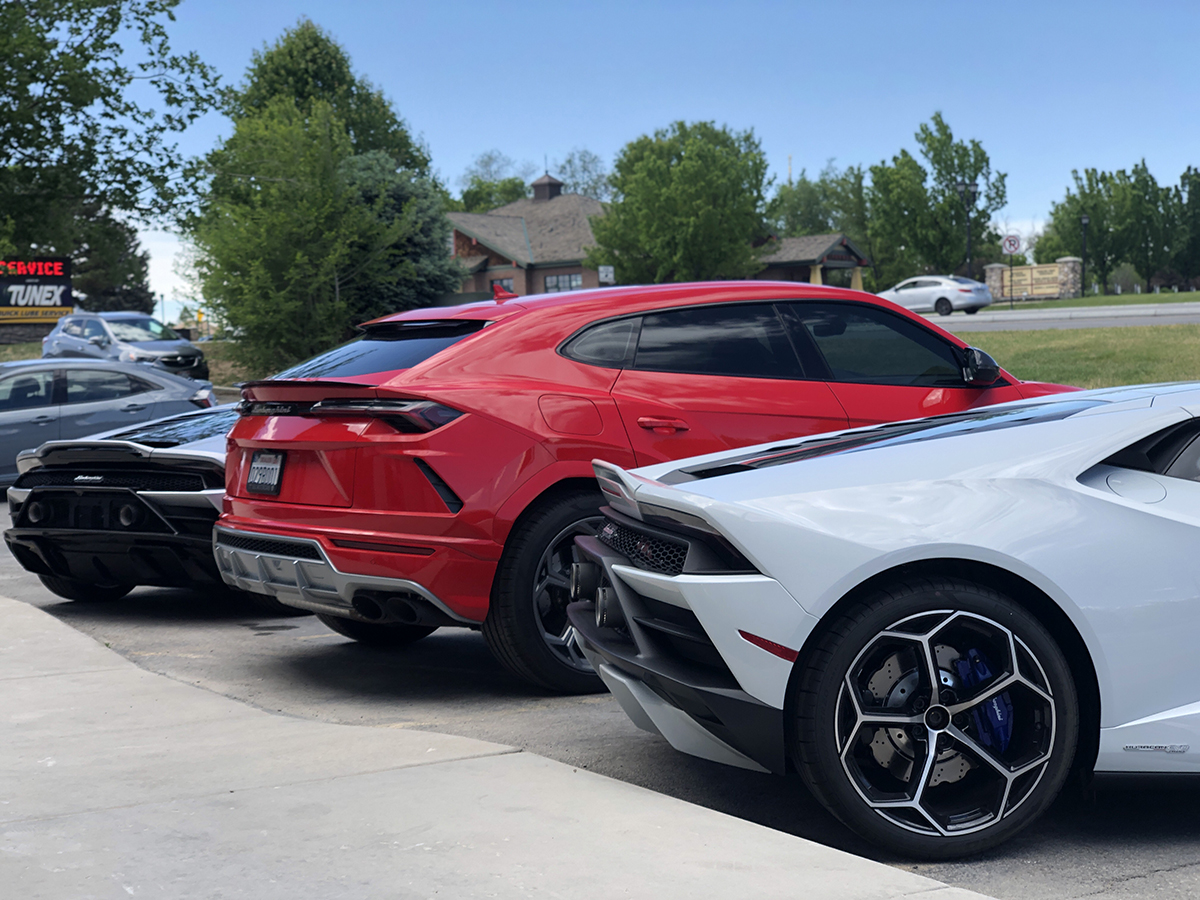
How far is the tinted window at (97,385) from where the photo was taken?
537 inches

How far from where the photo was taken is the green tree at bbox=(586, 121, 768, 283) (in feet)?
182

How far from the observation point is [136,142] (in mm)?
29156

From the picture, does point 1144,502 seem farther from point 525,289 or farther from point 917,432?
point 525,289

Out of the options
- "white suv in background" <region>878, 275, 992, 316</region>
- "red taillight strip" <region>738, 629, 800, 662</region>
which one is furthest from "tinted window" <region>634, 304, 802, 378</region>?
"white suv in background" <region>878, 275, 992, 316</region>

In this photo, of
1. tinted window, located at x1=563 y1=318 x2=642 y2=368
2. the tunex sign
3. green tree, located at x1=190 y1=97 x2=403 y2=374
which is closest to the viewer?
tinted window, located at x1=563 y1=318 x2=642 y2=368

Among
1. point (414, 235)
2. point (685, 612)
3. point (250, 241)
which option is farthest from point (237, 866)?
point (414, 235)

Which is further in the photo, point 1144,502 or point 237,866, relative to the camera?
point 1144,502

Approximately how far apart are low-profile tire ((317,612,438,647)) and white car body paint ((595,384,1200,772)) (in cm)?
339

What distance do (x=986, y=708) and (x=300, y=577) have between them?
116 inches

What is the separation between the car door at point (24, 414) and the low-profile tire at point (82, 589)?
5.92m

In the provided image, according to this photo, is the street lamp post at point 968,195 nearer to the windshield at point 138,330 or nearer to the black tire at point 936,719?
the windshield at point 138,330

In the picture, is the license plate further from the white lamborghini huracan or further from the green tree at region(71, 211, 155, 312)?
the green tree at region(71, 211, 155, 312)

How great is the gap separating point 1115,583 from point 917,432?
0.84 m

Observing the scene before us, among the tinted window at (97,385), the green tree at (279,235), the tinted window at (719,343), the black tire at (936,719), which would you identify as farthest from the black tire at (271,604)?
the green tree at (279,235)
